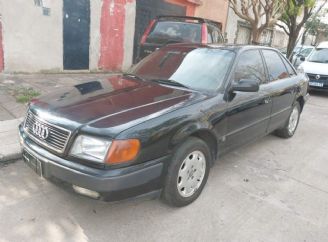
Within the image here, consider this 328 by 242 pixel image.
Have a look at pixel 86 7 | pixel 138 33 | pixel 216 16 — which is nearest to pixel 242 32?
pixel 216 16

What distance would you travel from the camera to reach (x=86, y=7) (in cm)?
855

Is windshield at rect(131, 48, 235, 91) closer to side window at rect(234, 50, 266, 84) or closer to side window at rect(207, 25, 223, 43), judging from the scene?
side window at rect(234, 50, 266, 84)

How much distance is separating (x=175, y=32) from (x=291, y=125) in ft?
11.0

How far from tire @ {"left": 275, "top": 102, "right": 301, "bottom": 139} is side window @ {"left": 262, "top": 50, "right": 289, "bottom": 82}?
792 millimetres

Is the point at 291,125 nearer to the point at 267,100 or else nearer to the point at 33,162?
the point at 267,100

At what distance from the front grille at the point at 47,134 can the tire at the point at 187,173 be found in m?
0.97

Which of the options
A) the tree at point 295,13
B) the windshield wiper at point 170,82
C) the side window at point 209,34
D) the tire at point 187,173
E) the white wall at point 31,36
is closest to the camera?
the tire at point 187,173

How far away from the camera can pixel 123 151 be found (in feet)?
8.28

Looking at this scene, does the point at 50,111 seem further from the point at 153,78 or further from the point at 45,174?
the point at 153,78

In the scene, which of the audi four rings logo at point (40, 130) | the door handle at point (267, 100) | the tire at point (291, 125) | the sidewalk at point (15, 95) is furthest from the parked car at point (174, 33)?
the audi four rings logo at point (40, 130)

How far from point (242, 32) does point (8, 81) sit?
1440 centimetres

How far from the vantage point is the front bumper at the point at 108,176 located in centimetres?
248

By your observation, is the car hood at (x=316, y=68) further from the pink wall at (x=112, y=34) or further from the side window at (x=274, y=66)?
the pink wall at (x=112, y=34)

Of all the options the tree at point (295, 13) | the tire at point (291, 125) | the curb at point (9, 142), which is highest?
the tree at point (295, 13)
